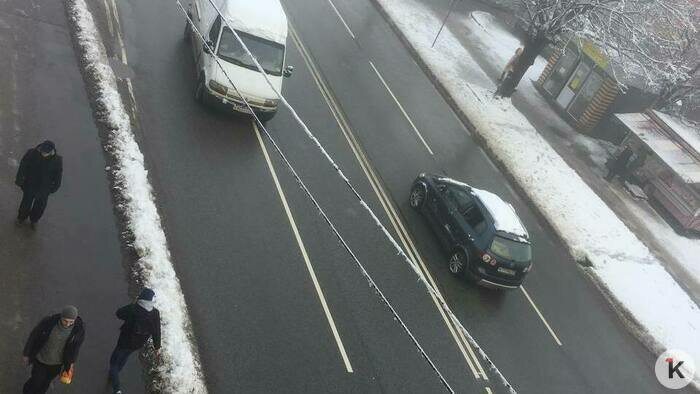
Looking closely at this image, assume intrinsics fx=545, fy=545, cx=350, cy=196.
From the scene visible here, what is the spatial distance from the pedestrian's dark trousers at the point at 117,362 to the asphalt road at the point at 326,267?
4.73 feet

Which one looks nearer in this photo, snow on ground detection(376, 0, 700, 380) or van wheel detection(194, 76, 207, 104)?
van wheel detection(194, 76, 207, 104)

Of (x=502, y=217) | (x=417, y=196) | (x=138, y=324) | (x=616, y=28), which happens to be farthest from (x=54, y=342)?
(x=616, y=28)

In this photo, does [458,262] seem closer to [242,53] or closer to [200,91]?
[242,53]

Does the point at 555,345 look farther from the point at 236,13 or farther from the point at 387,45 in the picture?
the point at 387,45

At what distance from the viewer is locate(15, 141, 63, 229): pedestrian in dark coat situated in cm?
818

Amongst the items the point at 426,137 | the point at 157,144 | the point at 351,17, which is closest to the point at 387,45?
the point at 351,17

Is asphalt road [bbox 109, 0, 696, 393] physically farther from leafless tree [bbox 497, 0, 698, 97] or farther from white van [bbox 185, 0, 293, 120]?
leafless tree [bbox 497, 0, 698, 97]

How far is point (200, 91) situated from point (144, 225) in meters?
5.12

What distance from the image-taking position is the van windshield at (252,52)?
A: 1391 centimetres

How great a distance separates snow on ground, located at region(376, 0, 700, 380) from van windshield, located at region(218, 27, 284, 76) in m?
8.32

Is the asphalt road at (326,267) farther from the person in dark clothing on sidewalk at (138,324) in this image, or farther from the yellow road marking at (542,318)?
the person in dark clothing on sidewalk at (138,324)

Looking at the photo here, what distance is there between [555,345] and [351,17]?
16.4 m

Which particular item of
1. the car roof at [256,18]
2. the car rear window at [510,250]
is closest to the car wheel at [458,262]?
the car rear window at [510,250]

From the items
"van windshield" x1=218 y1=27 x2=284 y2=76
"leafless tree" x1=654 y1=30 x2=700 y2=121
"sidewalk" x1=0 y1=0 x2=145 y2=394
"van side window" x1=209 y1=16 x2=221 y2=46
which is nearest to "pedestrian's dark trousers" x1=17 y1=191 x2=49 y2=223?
"sidewalk" x1=0 y1=0 x2=145 y2=394
